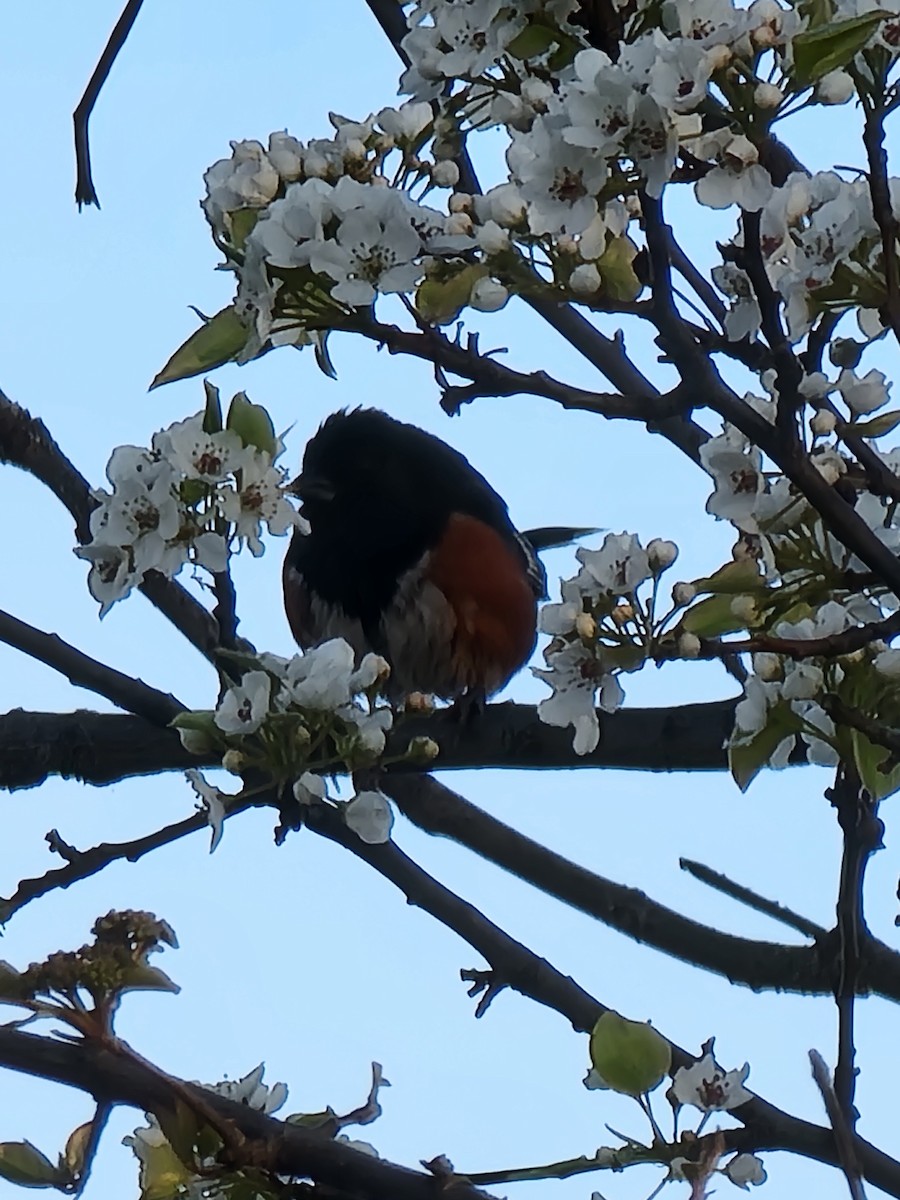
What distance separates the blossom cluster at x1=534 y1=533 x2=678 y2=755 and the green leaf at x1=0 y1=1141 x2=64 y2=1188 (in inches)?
20.9

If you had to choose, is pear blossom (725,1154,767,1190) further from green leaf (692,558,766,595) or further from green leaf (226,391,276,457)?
green leaf (226,391,276,457)

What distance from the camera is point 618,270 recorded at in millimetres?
964

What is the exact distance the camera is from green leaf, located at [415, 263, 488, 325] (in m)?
0.96

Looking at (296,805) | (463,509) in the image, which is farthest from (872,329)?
(463,509)

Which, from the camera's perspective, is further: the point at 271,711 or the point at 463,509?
the point at 463,509

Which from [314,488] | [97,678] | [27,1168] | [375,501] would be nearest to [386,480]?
[375,501]

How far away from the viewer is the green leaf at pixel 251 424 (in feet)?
4.05

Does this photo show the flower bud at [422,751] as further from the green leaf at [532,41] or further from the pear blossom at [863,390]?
the green leaf at [532,41]

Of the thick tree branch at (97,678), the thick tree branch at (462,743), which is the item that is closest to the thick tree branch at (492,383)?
the thick tree branch at (462,743)

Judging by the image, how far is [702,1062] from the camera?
3.79 feet

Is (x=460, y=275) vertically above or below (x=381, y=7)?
below

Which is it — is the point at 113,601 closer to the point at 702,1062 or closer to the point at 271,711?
the point at 271,711

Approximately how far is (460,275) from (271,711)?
12.9 inches

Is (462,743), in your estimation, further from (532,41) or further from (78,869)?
(532,41)
